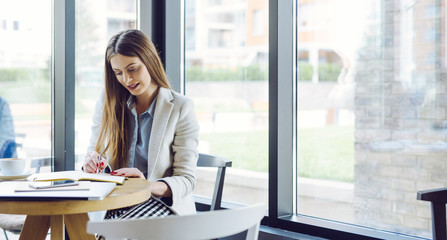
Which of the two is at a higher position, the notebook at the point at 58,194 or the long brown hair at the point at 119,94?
the long brown hair at the point at 119,94

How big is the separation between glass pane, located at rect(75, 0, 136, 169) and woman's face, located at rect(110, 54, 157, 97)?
3.65 feet

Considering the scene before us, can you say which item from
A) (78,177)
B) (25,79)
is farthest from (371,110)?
(25,79)

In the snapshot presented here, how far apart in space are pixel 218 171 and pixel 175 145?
249mm

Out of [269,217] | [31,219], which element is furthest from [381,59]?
[31,219]

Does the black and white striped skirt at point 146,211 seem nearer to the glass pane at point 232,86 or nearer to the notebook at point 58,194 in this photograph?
the notebook at point 58,194

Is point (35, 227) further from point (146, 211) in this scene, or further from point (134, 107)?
point (134, 107)

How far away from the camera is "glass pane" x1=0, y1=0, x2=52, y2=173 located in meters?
2.92

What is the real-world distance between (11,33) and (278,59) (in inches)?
66.5

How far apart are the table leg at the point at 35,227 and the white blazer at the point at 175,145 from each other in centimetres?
47

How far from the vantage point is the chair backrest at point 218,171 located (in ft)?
7.09

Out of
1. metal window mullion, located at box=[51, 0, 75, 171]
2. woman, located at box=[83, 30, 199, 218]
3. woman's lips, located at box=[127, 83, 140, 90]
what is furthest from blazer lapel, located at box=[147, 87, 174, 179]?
metal window mullion, located at box=[51, 0, 75, 171]

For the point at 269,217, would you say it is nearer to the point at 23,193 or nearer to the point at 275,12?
the point at 275,12

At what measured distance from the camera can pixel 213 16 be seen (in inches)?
118

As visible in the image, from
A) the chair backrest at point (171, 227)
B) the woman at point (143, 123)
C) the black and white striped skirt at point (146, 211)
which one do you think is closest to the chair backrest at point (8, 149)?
the woman at point (143, 123)
